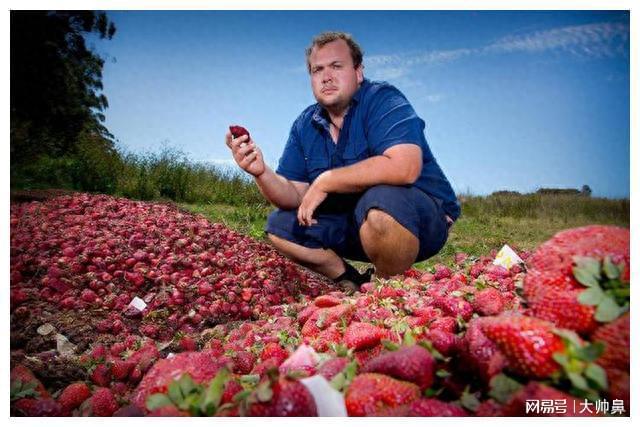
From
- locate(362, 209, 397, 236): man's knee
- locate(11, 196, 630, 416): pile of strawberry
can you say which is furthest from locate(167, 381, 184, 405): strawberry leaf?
locate(362, 209, 397, 236): man's knee

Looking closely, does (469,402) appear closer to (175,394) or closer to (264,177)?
(175,394)

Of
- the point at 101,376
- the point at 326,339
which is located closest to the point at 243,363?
the point at 326,339

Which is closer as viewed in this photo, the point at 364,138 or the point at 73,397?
the point at 73,397

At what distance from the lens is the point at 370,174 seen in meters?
2.71

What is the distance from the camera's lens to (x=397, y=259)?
2.93m

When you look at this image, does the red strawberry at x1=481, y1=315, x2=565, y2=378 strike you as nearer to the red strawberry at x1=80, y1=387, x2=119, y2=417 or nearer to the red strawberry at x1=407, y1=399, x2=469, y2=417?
the red strawberry at x1=407, y1=399, x2=469, y2=417

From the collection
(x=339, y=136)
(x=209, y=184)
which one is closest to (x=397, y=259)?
(x=339, y=136)

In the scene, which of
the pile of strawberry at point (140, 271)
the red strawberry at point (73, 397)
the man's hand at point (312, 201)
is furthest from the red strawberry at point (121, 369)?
the man's hand at point (312, 201)

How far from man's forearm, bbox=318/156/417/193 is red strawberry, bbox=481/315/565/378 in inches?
64.1

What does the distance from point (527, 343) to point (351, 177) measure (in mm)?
1778

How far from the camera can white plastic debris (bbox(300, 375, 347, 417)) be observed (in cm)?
112
